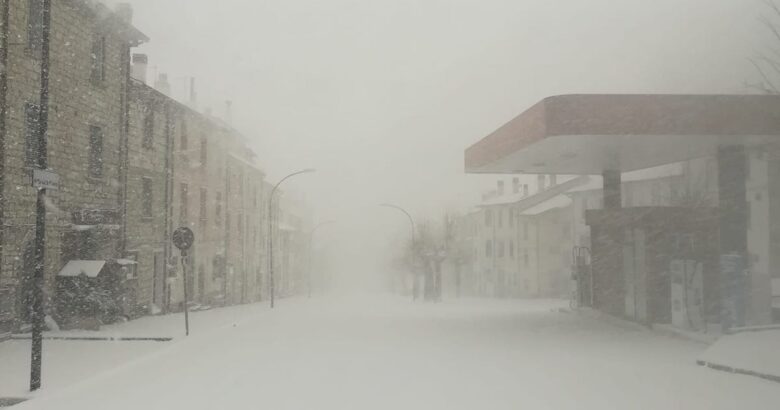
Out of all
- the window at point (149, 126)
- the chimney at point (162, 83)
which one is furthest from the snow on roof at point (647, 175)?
the window at point (149, 126)

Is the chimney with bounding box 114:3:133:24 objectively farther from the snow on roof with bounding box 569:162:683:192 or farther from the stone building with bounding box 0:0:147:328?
the snow on roof with bounding box 569:162:683:192

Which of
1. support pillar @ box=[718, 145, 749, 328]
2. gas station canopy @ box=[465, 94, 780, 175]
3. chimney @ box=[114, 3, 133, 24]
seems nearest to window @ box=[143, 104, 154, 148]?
chimney @ box=[114, 3, 133, 24]

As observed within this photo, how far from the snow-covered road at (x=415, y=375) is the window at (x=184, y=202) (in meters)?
15.4

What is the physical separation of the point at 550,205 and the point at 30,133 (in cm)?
4699

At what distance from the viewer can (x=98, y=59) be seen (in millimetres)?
23062

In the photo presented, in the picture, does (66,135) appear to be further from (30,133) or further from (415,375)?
(415,375)

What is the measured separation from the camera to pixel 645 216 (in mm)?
19688

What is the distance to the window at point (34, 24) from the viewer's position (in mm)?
18688

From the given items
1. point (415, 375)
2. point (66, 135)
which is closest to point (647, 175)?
point (66, 135)

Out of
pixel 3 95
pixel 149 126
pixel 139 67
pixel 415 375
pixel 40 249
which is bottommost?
pixel 415 375

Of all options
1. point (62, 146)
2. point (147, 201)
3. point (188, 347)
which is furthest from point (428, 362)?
point (147, 201)

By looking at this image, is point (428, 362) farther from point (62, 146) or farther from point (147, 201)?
point (147, 201)

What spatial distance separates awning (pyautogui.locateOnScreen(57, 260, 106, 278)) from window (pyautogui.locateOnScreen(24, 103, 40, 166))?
2996mm

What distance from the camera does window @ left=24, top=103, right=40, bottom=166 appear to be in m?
18.6
